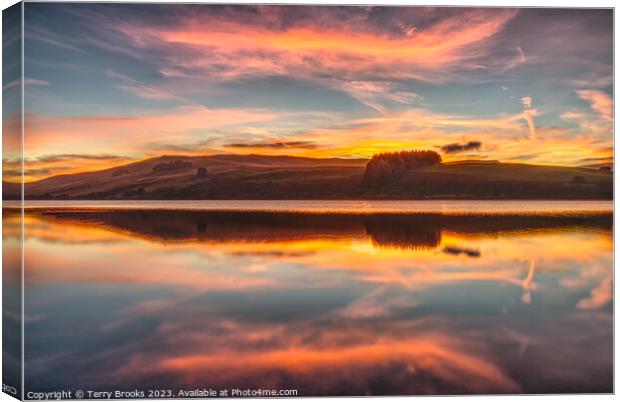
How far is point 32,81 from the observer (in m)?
7.42

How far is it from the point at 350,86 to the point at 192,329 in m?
3.04

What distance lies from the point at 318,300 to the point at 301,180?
141 cm

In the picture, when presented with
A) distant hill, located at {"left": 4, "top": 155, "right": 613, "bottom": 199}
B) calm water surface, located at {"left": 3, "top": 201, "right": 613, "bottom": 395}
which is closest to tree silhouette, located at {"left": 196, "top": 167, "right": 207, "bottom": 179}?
distant hill, located at {"left": 4, "top": 155, "right": 613, "bottom": 199}

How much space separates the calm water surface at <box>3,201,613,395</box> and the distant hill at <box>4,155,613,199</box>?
0.57 feet

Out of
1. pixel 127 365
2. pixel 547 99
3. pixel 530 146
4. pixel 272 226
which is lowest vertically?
pixel 127 365

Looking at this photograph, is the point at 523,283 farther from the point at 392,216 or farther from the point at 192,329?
the point at 192,329

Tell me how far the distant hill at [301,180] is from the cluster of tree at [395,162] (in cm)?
7

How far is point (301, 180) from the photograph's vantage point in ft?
26.9

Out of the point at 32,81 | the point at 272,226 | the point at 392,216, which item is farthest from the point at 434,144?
the point at 32,81

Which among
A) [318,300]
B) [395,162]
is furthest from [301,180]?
[318,300]

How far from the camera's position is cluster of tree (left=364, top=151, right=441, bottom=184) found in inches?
317

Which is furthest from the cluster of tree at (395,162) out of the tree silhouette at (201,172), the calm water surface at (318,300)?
the tree silhouette at (201,172)

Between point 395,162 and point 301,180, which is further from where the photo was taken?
point 301,180

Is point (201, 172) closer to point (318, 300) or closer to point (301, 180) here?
point (301, 180)
